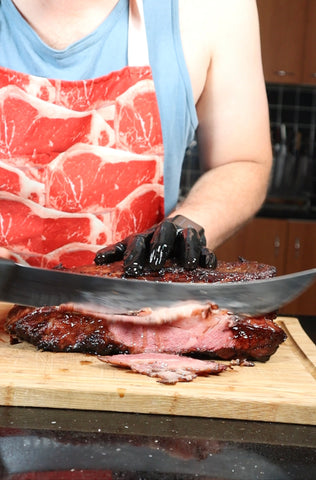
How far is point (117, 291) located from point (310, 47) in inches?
142

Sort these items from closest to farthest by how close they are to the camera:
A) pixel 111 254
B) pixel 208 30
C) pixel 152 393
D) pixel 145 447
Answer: pixel 145 447, pixel 152 393, pixel 111 254, pixel 208 30

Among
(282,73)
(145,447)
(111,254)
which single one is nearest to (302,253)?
(282,73)

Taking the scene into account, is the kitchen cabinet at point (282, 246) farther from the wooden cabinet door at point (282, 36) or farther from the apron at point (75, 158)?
the apron at point (75, 158)

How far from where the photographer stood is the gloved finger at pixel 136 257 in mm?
1439

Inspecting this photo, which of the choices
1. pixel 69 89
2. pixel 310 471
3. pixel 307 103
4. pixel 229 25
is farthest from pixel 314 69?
pixel 310 471

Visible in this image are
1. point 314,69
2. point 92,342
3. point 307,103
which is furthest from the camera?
point 307,103

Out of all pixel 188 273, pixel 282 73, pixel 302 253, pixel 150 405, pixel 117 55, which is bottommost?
pixel 302 253

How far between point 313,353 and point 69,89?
3.06 ft

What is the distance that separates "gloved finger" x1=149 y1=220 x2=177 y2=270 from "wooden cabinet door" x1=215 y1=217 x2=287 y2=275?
3.07 meters

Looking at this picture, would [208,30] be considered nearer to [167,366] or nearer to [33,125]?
[33,125]

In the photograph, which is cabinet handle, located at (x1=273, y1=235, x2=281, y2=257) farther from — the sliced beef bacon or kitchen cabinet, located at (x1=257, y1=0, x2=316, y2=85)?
the sliced beef bacon

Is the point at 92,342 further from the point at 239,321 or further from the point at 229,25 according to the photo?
the point at 229,25

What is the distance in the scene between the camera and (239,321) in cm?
143

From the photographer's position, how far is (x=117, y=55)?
1.96m
